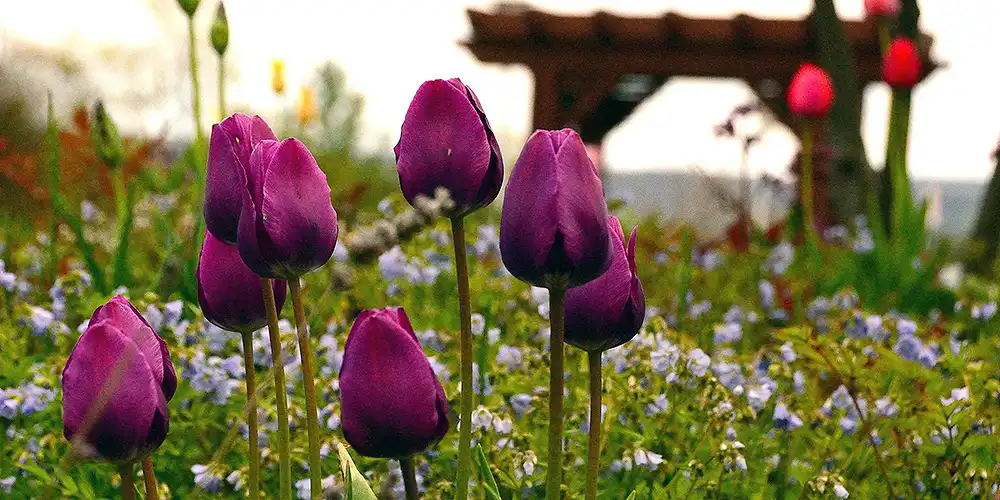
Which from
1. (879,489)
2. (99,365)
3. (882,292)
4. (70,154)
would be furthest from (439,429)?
(70,154)

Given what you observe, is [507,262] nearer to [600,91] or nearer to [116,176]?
[116,176]

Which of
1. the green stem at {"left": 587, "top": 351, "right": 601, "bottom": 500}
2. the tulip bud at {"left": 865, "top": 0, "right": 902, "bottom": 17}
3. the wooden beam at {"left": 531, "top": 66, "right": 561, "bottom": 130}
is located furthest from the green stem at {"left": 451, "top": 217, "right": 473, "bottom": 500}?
the wooden beam at {"left": 531, "top": 66, "right": 561, "bottom": 130}

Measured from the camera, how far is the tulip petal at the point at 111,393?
1.11m

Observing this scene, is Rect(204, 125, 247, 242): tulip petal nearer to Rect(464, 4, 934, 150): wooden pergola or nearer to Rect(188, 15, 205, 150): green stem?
Rect(188, 15, 205, 150): green stem

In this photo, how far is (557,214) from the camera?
1076 millimetres

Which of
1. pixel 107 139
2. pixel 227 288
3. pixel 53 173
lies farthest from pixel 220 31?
pixel 227 288

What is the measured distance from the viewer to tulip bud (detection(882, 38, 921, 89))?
17.5 feet

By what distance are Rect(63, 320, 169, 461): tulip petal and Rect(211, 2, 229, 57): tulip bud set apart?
2.04 metres

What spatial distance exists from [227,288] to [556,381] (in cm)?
45

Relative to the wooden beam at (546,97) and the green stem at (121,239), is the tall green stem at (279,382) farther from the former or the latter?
the wooden beam at (546,97)

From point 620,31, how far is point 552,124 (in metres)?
1.16

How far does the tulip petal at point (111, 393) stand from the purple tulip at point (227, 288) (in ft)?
0.55

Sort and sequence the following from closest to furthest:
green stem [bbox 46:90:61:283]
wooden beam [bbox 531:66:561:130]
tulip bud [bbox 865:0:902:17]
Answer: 1. green stem [bbox 46:90:61:283]
2. tulip bud [bbox 865:0:902:17]
3. wooden beam [bbox 531:66:561:130]

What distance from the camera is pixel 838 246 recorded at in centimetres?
723
